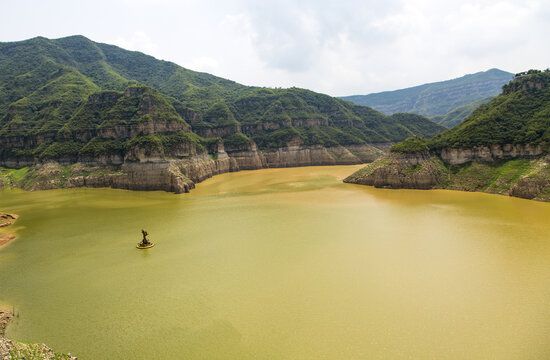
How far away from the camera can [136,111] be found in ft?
240

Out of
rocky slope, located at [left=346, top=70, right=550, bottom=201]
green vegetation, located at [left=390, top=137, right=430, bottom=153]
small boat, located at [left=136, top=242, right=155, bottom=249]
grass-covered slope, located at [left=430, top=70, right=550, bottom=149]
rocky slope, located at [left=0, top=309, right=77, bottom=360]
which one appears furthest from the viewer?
green vegetation, located at [left=390, top=137, right=430, bottom=153]

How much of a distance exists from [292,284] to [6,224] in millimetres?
37953

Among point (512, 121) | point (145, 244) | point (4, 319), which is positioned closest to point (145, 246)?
point (145, 244)

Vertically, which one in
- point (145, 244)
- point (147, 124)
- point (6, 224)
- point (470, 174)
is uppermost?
point (147, 124)

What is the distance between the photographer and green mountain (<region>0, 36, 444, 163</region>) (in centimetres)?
7069

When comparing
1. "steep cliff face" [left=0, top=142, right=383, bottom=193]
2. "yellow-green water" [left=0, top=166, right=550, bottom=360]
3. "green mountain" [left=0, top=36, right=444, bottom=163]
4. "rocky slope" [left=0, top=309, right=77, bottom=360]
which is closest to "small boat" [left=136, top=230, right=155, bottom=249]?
"yellow-green water" [left=0, top=166, right=550, bottom=360]

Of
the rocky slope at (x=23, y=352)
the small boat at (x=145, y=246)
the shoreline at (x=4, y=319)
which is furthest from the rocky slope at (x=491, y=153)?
the shoreline at (x=4, y=319)

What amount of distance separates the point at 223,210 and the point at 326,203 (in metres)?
14.5

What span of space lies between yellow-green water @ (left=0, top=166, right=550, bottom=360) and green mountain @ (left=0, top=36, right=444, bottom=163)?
37.2 metres

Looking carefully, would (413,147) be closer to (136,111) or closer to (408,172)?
(408,172)

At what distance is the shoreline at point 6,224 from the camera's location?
102ft

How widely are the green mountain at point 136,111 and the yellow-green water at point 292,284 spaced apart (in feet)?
122

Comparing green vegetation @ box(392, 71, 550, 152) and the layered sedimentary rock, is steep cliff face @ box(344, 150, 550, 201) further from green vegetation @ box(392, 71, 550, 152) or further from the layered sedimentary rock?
green vegetation @ box(392, 71, 550, 152)

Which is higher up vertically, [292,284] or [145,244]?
[145,244]
